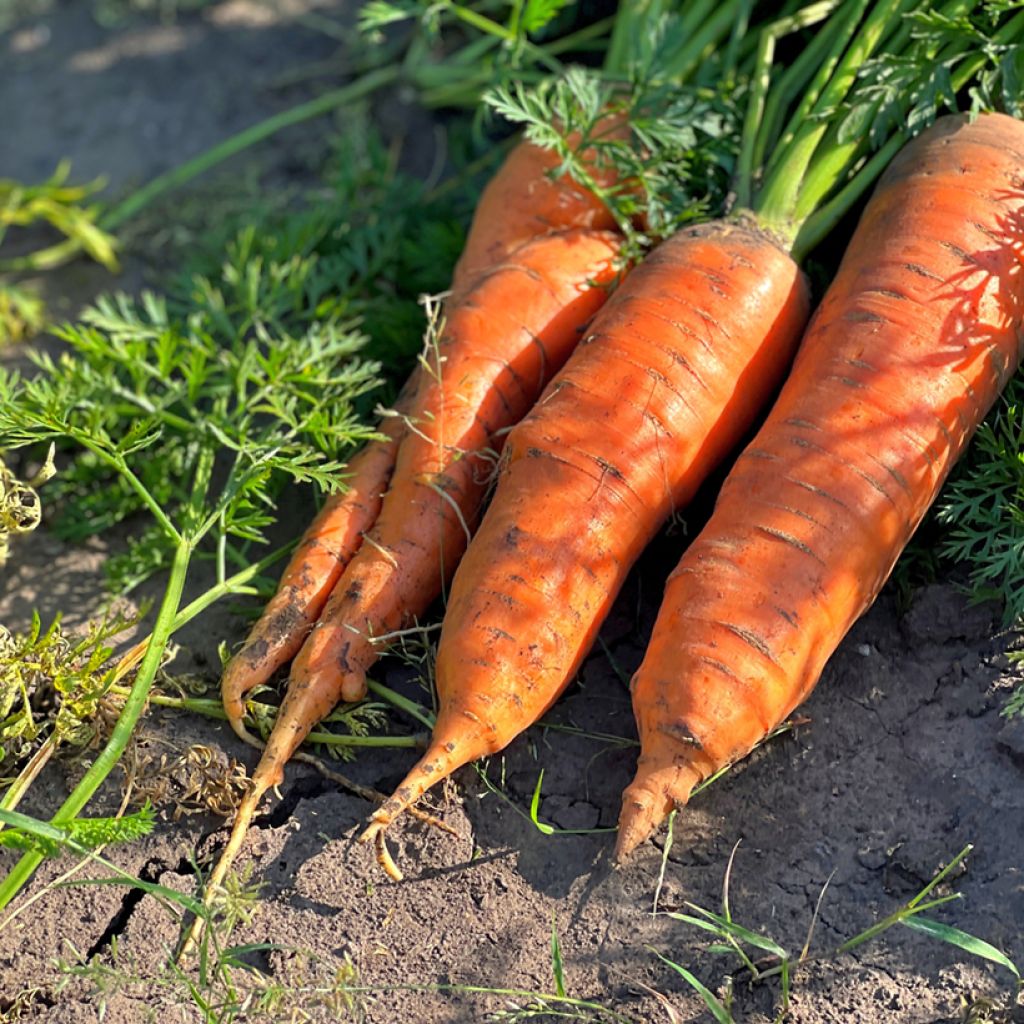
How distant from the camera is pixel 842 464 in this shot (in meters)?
2.19

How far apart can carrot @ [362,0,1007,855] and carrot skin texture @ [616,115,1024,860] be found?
12 centimetres

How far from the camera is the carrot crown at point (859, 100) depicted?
8.23 feet

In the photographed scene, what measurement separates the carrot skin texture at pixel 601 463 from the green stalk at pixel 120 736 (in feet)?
1.56

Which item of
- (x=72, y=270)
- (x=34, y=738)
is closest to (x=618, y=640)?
(x=34, y=738)

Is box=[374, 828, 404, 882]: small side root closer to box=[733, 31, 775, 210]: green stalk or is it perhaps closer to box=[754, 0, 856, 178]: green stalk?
box=[733, 31, 775, 210]: green stalk

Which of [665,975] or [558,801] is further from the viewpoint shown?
[558,801]

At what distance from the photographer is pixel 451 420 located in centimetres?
251

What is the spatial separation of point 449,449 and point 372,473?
0.63ft

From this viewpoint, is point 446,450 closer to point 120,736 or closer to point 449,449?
point 449,449

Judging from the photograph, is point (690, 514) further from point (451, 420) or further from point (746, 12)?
point (746, 12)

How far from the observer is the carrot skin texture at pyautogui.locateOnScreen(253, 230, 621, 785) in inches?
89.6

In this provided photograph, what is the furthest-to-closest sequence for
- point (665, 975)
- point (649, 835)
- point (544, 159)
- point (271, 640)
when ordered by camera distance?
1. point (544, 159)
2. point (271, 640)
3. point (649, 835)
4. point (665, 975)

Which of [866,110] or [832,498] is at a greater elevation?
[866,110]

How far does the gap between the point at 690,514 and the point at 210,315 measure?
1251mm
